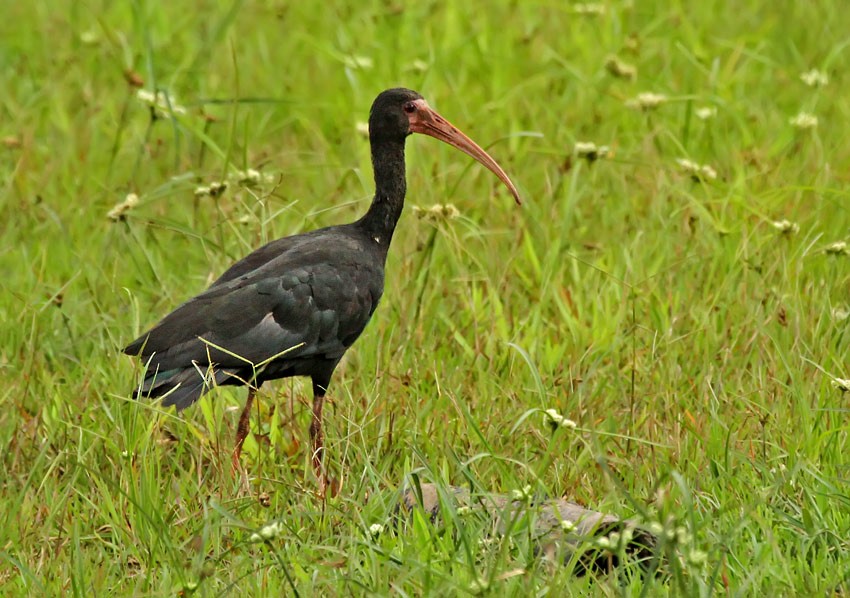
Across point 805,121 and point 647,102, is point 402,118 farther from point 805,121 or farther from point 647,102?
point 805,121

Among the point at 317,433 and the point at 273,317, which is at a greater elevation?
the point at 273,317

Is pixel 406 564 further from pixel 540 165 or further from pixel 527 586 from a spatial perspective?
pixel 540 165

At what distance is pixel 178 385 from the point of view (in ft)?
15.4

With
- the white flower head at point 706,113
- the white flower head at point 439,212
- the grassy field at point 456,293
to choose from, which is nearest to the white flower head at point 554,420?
the grassy field at point 456,293

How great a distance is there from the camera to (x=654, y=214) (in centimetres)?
690

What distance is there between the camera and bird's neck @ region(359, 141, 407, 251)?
5.53 metres

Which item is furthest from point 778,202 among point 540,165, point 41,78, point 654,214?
point 41,78

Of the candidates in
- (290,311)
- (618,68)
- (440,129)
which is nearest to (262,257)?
(290,311)

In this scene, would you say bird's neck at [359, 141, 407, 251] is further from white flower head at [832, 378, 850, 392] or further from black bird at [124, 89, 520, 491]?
white flower head at [832, 378, 850, 392]

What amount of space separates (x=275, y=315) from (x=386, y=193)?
2.61 feet

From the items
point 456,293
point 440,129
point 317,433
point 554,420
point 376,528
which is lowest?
point 456,293

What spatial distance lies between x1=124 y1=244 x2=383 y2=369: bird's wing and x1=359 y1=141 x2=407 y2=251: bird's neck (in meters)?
0.22

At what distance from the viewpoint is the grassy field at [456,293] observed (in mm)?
4281

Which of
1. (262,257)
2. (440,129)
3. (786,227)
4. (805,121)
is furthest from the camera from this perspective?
(805,121)
